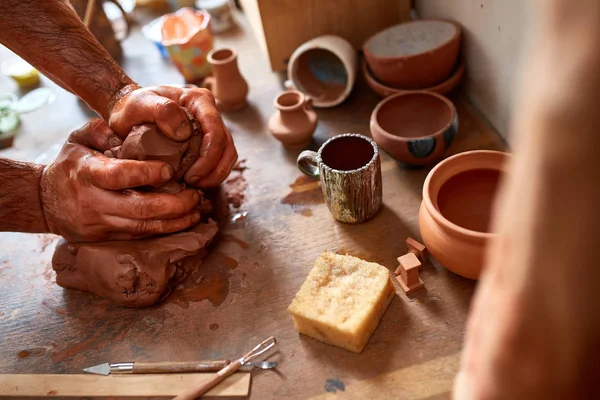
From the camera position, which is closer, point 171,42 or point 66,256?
point 66,256

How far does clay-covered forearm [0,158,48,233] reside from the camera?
1.75m

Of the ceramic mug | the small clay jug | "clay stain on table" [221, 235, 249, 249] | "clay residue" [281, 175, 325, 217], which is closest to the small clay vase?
"clay residue" [281, 175, 325, 217]

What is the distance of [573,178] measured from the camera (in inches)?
24.4

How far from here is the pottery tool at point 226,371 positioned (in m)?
1.39

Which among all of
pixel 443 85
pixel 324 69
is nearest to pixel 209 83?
pixel 324 69

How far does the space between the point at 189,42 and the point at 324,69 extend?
76cm

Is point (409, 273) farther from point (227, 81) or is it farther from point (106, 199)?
point (227, 81)

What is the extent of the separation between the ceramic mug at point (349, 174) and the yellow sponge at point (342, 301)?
238mm

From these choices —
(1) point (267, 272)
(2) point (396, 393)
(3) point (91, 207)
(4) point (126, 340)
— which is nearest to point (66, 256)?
(3) point (91, 207)

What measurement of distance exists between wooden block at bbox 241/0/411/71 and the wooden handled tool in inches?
68.2

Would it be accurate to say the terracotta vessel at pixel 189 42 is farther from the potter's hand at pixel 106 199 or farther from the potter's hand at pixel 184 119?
the potter's hand at pixel 106 199

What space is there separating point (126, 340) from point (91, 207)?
452 mm

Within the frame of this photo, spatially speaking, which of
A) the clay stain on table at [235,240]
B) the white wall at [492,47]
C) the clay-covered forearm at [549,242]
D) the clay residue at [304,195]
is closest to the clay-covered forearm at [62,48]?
the clay stain on table at [235,240]

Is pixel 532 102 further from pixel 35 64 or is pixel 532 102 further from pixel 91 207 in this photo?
pixel 35 64
